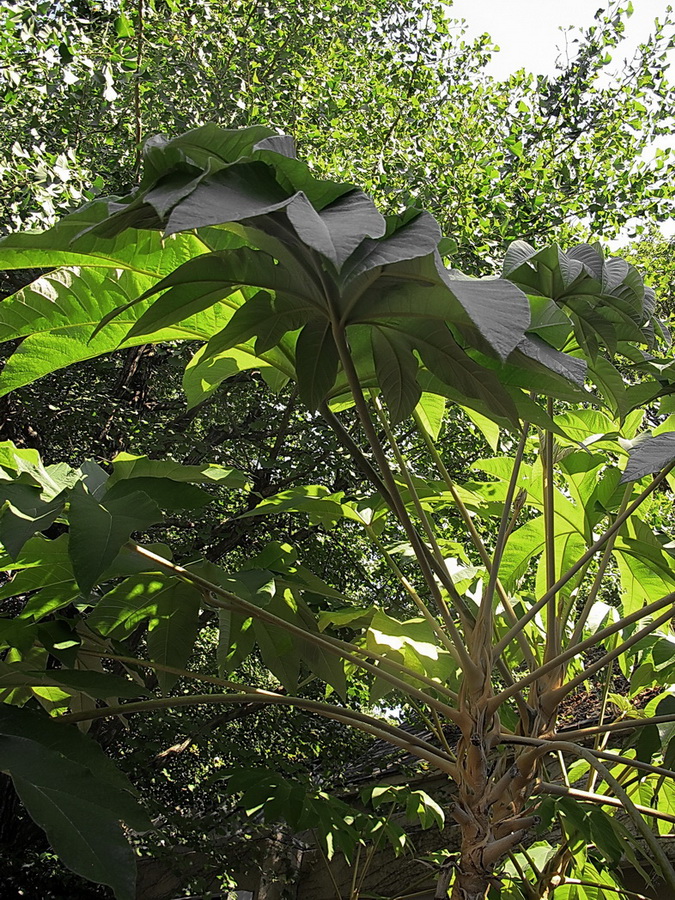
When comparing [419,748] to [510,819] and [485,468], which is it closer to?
[510,819]

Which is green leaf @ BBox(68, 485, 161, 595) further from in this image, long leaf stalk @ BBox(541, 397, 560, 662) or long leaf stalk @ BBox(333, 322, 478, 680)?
long leaf stalk @ BBox(541, 397, 560, 662)

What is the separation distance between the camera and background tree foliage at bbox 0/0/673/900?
144 inches

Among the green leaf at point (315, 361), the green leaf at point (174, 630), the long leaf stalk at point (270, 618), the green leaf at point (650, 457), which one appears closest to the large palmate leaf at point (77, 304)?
the green leaf at point (315, 361)

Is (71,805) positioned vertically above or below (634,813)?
above

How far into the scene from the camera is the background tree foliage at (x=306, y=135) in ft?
12.0

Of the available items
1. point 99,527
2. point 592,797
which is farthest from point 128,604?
point 592,797

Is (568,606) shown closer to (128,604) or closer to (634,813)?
(634,813)

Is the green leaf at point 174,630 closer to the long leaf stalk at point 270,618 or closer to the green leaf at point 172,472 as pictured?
the long leaf stalk at point 270,618

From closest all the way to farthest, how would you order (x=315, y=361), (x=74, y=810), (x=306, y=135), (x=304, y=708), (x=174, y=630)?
(x=74, y=810)
(x=315, y=361)
(x=304, y=708)
(x=174, y=630)
(x=306, y=135)

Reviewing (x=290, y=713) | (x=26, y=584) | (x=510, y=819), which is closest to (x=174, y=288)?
(x=26, y=584)

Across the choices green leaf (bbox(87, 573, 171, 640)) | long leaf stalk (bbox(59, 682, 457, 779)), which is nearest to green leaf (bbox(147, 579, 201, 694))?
green leaf (bbox(87, 573, 171, 640))

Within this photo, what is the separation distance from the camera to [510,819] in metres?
1.08

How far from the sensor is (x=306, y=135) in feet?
14.1

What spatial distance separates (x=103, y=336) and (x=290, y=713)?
3.67 metres
